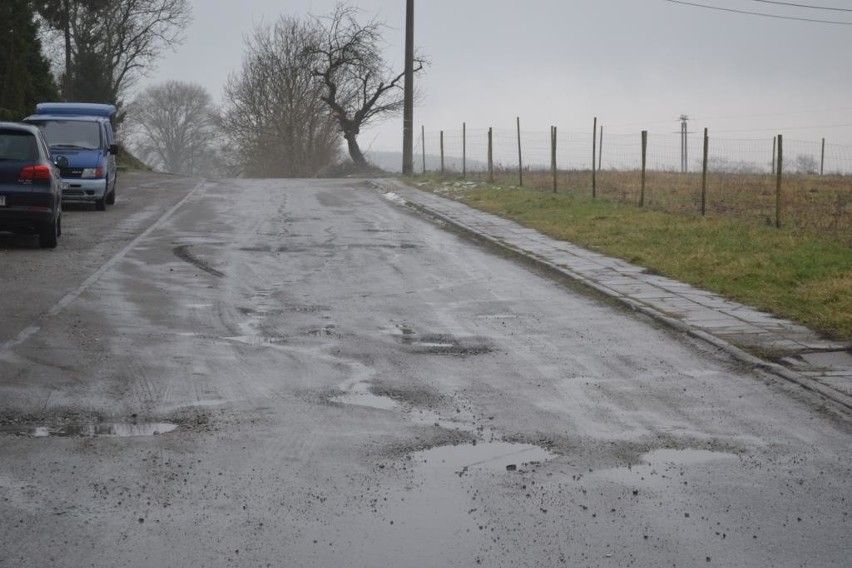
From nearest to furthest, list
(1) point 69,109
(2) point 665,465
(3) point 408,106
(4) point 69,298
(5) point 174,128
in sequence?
(2) point 665,465 → (4) point 69,298 → (1) point 69,109 → (3) point 408,106 → (5) point 174,128

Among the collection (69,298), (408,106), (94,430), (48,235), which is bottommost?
(94,430)

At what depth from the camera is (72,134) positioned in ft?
85.3

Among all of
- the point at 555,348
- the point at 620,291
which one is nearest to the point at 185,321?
the point at 555,348

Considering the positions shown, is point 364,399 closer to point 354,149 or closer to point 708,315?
point 708,315

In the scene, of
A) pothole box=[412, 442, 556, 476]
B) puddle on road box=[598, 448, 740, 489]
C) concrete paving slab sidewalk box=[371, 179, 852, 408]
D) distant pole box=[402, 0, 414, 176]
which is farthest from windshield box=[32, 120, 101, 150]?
puddle on road box=[598, 448, 740, 489]

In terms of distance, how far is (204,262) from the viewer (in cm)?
1594

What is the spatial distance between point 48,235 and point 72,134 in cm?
932

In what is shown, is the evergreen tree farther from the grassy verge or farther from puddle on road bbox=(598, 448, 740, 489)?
puddle on road bbox=(598, 448, 740, 489)

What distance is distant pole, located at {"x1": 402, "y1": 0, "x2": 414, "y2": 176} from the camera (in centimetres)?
4153

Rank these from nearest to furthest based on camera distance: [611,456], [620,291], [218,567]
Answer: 1. [218,567]
2. [611,456]
3. [620,291]

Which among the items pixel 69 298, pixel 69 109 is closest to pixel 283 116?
pixel 69 109

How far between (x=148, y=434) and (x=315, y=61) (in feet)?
179

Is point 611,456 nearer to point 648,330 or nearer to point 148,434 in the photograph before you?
point 148,434

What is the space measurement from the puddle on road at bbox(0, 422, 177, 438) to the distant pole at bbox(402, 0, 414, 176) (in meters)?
34.7
